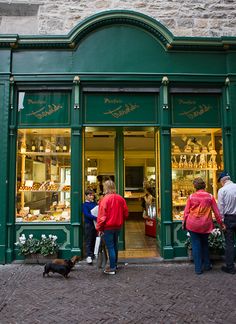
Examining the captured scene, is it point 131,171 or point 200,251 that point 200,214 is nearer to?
point 200,251

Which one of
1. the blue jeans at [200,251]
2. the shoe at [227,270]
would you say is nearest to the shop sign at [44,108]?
the blue jeans at [200,251]

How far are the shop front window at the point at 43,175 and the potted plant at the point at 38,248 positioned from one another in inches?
21.8

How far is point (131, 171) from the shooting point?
44.9 feet

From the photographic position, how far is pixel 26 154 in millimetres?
7316

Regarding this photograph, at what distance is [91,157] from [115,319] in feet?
25.5

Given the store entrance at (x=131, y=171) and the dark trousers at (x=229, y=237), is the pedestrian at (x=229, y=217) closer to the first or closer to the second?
the dark trousers at (x=229, y=237)

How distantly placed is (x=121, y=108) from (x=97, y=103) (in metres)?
0.60

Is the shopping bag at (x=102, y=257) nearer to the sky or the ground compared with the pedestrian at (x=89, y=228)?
nearer to the ground

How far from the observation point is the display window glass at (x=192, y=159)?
24.3 ft

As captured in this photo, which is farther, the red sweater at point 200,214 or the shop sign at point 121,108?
the shop sign at point 121,108

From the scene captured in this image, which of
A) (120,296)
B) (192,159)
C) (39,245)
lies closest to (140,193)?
(192,159)

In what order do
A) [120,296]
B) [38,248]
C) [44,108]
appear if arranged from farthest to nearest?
[44,108]
[38,248]
[120,296]

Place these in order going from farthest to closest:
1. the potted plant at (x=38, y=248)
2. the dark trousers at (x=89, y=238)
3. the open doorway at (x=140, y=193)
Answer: the open doorway at (x=140, y=193) → the dark trousers at (x=89, y=238) → the potted plant at (x=38, y=248)

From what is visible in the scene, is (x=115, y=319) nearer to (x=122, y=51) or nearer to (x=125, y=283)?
(x=125, y=283)
